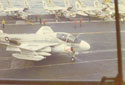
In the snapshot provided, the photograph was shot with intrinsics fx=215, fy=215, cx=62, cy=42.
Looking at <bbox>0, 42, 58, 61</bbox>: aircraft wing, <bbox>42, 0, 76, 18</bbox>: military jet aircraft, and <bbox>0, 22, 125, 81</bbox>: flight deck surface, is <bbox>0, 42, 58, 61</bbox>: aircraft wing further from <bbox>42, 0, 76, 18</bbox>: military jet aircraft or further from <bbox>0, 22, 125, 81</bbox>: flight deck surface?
<bbox>42, 0, 76, 18</bbox>: military jet aircraft

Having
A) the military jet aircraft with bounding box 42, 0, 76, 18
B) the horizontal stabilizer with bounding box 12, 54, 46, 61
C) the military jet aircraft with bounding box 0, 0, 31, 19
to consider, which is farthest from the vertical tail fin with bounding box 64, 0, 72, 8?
the horizontal stabilizer with bounding box 12, 54, 46, 61

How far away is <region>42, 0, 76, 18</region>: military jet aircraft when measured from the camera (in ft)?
5.04

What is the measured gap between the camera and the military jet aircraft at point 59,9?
1.54 m

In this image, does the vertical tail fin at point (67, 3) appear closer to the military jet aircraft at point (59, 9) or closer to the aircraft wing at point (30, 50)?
the military jet aircraft at point (59, 9)

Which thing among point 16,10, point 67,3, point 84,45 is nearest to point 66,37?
point 84,45

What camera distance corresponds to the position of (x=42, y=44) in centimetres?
152

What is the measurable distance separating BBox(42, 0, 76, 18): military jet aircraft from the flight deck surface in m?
0.07

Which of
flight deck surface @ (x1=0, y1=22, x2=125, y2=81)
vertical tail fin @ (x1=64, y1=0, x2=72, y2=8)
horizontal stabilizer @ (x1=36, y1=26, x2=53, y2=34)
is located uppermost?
vertical tail fin @ (x1=64, y1=0, x2=72, y2=8)

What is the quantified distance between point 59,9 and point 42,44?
0.95ft

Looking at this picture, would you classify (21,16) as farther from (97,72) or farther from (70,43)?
(97,72)

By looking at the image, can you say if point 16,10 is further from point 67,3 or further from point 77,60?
point 77,60

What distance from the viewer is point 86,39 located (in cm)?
157

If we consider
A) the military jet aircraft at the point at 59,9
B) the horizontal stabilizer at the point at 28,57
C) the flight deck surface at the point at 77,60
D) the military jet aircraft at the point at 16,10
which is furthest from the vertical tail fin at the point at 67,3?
the horizontal stabilizer at the point at 28,57

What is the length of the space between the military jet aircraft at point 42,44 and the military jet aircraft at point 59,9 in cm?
13
